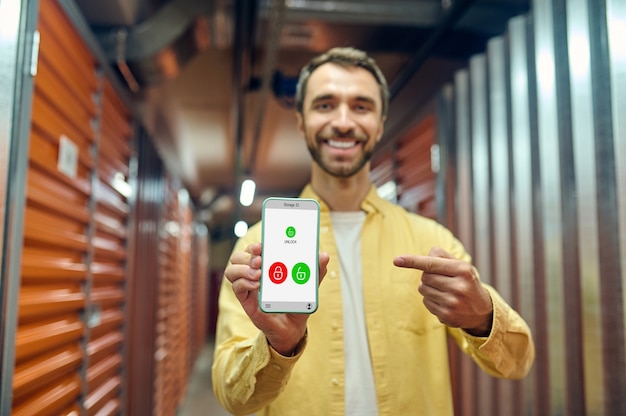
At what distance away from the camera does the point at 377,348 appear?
1.31 meters

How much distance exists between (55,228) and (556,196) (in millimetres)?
1841

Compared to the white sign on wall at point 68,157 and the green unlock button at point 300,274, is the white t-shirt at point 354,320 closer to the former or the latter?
the green unlock button at point 300,274

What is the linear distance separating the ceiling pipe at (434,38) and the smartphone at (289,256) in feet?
5.67

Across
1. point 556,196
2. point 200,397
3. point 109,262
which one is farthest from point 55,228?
point 200,397

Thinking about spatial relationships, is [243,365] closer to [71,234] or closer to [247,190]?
[71,234]

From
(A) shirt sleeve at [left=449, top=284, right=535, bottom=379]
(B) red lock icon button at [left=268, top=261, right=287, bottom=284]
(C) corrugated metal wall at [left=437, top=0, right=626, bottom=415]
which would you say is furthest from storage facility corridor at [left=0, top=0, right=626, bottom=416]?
Answer: (B) red lock icon button at [left=268, top=261, right=287, bottom=284]

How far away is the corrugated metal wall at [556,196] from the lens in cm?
163

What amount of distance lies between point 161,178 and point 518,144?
3.25 m

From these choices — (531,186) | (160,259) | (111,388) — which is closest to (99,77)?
(111,388)

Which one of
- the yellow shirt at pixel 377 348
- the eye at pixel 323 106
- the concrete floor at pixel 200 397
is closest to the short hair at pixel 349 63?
the eye at pixel 323 106

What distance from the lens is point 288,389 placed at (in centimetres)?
131

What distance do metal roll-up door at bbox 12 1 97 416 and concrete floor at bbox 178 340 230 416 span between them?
14.7 ft

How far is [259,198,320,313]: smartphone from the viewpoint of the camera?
3.30ft

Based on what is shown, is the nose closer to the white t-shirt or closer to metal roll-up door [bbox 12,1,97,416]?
the white t-shirt
